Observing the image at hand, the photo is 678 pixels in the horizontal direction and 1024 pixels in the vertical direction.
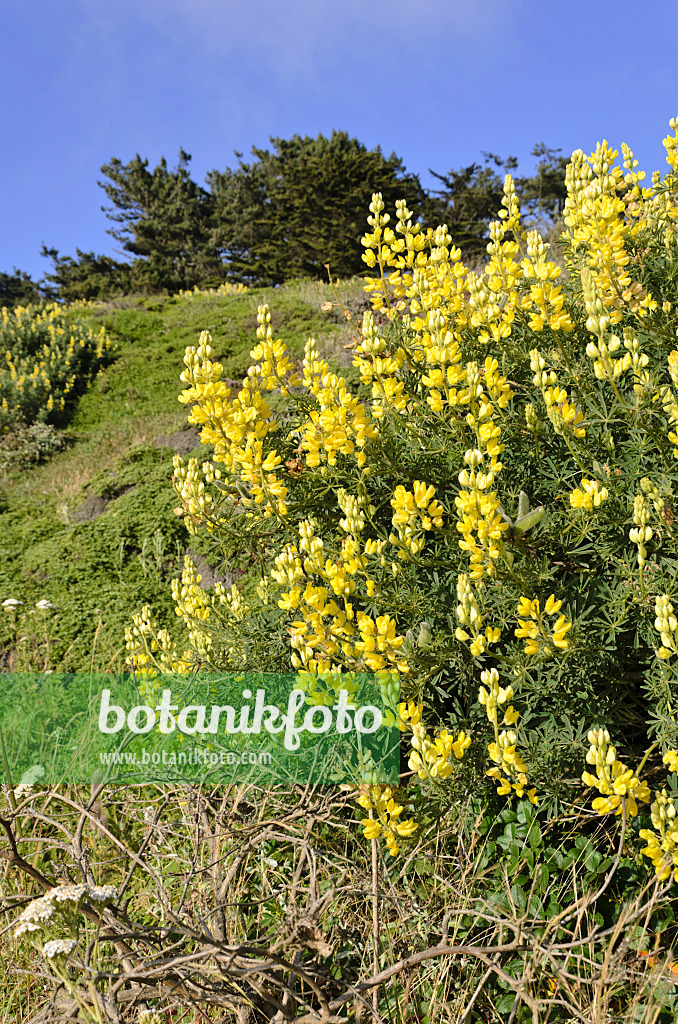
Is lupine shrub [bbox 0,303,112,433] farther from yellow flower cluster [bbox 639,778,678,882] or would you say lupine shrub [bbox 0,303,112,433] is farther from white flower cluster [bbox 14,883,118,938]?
yellow flower cluster [bbox 639,778,678,882]

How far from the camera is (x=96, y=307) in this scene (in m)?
14.8

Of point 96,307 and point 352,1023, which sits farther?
point 96,307

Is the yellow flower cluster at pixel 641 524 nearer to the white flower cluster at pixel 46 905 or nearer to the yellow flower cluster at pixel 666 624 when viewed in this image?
the yellow flower cluster at pixel 666 624

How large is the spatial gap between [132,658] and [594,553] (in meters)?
2.41

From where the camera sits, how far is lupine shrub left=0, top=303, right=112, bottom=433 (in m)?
10.1

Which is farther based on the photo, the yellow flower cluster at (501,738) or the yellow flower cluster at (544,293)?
the yellow flower cluster at (544,293)

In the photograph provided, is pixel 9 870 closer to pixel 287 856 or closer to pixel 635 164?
pixel 287 856

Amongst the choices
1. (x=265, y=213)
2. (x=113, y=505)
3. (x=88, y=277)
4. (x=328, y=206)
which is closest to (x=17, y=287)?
(x=88, y=277)

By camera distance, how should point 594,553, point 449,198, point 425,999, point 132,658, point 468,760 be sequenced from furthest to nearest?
point 449,198 → point 132,658 → point 594,553 → point 468,760 → point 425,999

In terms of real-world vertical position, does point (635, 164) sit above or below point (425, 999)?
above

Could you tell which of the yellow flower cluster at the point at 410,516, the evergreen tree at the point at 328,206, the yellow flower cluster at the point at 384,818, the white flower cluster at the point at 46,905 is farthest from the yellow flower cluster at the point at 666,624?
the evergreen tree at the point at 328,206

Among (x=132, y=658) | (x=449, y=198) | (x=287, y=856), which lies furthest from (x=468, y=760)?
(x=449, y=198)

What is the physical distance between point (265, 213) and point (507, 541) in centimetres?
2871

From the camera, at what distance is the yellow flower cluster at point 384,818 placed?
1697mm
